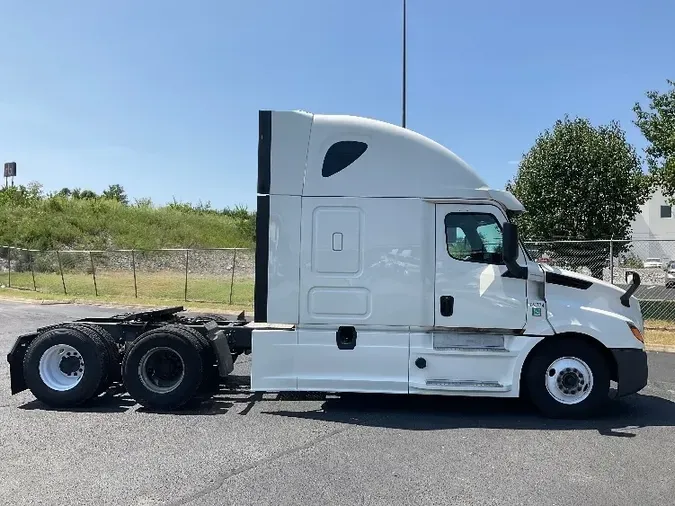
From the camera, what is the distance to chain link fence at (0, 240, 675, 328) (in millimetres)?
15414

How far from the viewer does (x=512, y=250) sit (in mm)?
6570

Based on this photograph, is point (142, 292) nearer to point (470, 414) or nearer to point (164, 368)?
point (164, 368)

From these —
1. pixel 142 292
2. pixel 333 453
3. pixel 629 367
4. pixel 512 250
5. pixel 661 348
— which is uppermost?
pixel 512 250

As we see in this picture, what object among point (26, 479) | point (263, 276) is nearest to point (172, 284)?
point (263, 276)

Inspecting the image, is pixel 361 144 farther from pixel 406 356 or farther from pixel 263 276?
pixel 406 356

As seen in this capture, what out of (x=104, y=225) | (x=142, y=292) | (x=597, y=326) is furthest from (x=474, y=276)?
(x=104, y=225)

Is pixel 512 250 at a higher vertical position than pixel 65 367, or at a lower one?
higher

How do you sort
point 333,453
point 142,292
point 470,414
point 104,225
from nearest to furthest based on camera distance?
point 333,453, point 470,414, point 142,292, point 104,225

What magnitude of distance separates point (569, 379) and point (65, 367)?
5.84m

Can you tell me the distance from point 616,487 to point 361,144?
4180mm

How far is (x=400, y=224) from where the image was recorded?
6773 mm

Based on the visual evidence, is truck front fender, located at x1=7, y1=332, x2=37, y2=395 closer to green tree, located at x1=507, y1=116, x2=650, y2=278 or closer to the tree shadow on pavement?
the tree shadow on pavement

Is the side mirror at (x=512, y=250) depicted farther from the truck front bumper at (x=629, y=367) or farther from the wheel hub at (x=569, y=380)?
the truck front bumper at (x=629, y=367)

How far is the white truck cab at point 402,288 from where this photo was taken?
6711 millimetres
